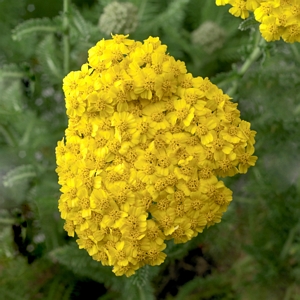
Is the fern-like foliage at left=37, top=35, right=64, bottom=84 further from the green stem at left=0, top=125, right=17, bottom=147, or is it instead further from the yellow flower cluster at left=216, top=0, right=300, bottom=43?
the yellow flower cluster at left=216, top=0, right=300, bottom=43

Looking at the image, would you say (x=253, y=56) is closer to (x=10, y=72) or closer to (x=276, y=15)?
(x=276, y=15)

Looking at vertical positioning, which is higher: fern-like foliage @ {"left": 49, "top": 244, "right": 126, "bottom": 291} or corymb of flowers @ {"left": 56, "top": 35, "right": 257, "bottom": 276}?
corymb of flowers @ {"left": 56, "top": 35, "right": 257, "bottom": 276}

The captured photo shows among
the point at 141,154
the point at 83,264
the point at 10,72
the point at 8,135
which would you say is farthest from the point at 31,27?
the point at 83,264

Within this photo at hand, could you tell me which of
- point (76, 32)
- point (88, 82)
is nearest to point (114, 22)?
point (76, 32)

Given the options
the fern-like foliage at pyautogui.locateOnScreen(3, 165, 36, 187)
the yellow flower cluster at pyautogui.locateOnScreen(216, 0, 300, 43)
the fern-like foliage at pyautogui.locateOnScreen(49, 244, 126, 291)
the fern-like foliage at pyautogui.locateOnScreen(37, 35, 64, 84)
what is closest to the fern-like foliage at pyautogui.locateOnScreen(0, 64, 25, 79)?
the fern-like foliage at pyautogui.locateOnScreen(37, 35, 64, 84)

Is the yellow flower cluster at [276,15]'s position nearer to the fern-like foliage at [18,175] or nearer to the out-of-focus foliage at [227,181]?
the out-of-focus foliage at [227,181]

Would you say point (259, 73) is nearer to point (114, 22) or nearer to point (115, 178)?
point (114, 22)
